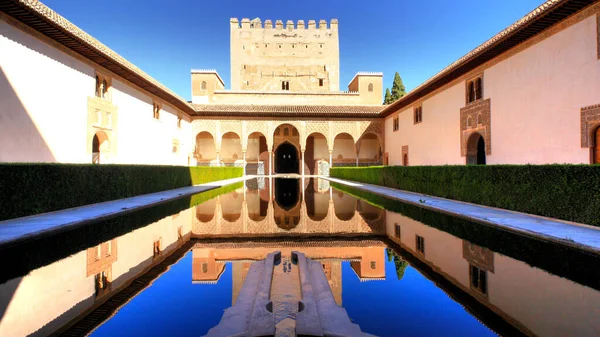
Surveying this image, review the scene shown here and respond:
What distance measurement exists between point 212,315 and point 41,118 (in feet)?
30.9

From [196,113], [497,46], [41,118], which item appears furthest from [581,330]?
[196,113]

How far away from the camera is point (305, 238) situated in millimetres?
5141

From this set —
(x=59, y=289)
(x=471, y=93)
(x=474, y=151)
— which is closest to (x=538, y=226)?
(x=59, y=289)

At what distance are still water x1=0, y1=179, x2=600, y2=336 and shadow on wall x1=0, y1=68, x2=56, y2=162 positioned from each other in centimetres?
442

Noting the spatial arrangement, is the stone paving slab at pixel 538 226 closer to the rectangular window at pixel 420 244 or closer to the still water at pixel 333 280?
the still water at pixel 333 280

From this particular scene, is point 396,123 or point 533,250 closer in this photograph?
point 533,250

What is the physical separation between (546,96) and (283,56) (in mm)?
26767

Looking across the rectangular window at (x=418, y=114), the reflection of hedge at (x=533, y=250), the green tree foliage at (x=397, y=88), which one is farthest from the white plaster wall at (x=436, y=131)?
the green tree foliage at (x=397, y=88)

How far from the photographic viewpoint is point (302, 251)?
4.31 metres

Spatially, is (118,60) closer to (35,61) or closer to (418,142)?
(35,61)

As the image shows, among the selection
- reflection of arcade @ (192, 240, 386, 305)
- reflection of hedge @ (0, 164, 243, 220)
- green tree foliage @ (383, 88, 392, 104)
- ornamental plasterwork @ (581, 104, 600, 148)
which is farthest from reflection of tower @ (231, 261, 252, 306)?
green tree foliage @ (383, 88, 392, 104)

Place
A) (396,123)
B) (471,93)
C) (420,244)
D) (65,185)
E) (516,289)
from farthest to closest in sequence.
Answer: (396,123), (471,93), (65,185), (420,244), (516,289)

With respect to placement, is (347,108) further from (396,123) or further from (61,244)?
(61,244)

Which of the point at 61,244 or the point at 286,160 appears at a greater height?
the point at 286,160
